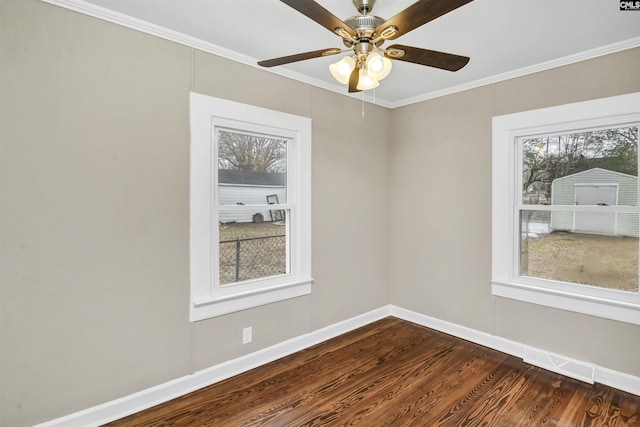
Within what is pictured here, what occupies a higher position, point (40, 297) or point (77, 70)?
point (77, 70)

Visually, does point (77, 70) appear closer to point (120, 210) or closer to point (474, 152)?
point (120, 210)

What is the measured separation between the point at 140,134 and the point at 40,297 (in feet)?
3.70

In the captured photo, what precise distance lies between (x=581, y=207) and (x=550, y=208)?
213 millimetres

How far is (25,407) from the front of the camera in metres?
1.84

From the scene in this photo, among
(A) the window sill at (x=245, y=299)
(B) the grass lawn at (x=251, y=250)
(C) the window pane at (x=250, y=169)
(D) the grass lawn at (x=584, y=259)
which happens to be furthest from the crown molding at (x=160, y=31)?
(D) the grass lawn at (x=584, y=259)

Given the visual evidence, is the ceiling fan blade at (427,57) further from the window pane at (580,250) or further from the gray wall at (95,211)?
the window pane at (580,250)

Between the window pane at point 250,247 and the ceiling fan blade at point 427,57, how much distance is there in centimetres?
169

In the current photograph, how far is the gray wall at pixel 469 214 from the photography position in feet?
8.32

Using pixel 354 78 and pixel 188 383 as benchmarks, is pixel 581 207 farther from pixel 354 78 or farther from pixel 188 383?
pixel 188 383

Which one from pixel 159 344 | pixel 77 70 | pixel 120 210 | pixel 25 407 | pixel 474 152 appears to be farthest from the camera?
pixel 474 152

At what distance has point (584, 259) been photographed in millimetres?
2740

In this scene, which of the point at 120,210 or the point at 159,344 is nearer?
the point at 120,210

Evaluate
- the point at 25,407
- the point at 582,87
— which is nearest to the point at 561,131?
the point at 582,87

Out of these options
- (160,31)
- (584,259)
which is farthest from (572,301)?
(160,31)
